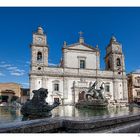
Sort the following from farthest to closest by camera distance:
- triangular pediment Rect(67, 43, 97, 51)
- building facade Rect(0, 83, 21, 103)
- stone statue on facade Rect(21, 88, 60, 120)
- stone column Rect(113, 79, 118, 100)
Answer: building facade Rect(0, 83, 21, 103)
triangular pediment Rect(67, 43, 97, 51)
stone column Rect(113, 79, 118, 100)
stone statue on facade Rect(21, 88, 60, 120)

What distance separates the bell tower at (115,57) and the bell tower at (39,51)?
34.5 feet

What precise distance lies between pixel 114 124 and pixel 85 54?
28.9 m

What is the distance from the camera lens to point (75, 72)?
31078 mm

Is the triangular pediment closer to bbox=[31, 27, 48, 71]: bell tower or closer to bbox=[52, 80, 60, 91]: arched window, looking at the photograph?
bbox=[31, 27, 48, 71]: bell tower

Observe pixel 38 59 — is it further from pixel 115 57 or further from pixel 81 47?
pixel 115 57

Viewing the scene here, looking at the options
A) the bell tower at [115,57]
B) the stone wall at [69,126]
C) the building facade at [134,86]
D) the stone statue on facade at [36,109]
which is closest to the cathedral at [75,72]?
the bell tower at [115,57]

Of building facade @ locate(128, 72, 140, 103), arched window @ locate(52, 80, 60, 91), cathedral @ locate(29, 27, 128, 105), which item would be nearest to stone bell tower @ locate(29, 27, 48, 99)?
cathedral @ locate(29, 27, 128, 105)

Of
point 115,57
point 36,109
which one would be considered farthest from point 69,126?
point 115,57

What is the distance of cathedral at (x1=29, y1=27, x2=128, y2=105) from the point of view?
96.6 ft

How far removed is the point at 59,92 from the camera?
29703 mm

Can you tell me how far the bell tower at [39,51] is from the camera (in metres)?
29.5
